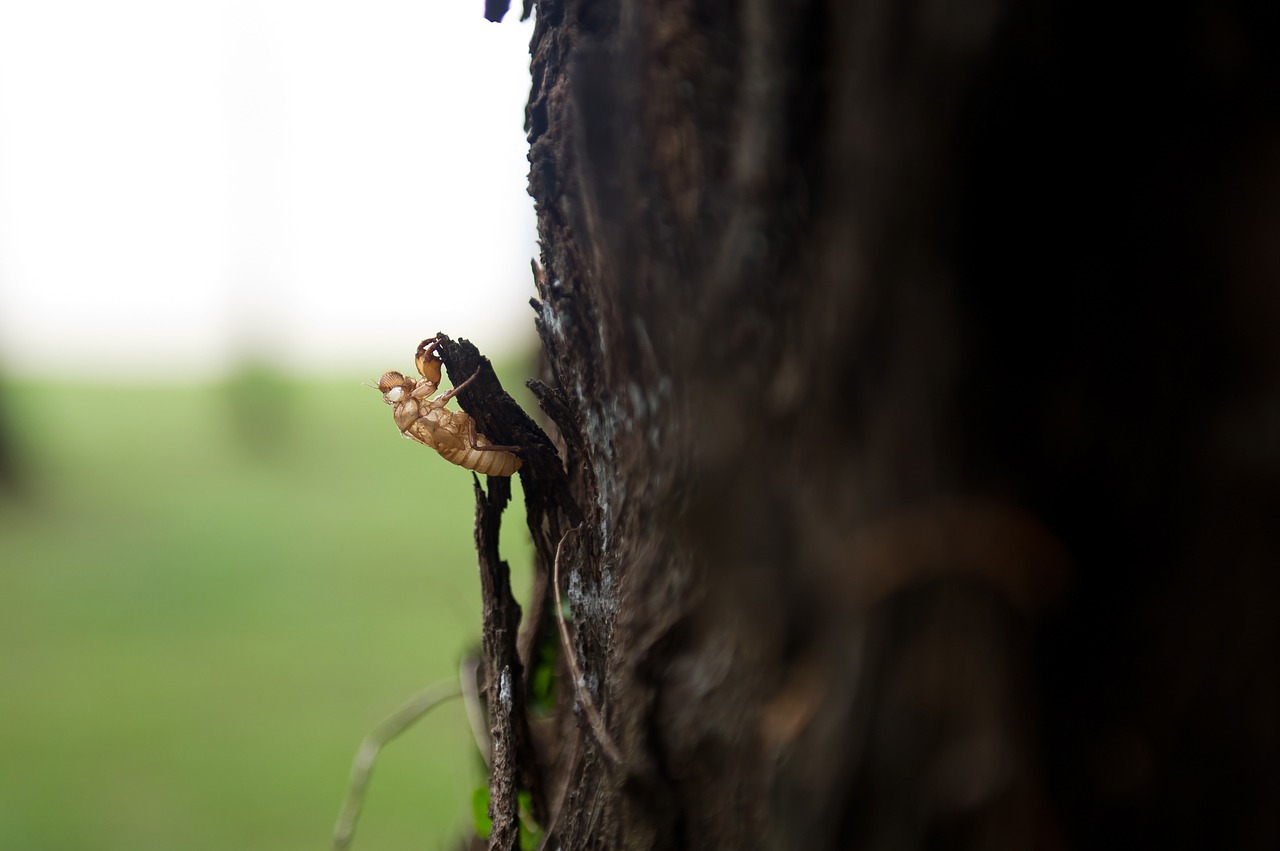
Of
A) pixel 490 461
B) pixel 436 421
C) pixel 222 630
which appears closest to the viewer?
pixel 490 461

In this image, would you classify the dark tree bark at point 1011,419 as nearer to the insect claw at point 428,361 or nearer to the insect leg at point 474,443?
the insect leg at point 474,443

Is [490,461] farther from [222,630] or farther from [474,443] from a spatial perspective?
[222,630]

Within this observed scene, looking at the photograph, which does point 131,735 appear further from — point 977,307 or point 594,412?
point 977,307

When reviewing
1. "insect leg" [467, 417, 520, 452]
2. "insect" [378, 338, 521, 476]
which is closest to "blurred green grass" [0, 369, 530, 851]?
"insect" [378, 338, 521, 476]

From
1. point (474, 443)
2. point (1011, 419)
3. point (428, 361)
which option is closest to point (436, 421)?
point (428, 361)

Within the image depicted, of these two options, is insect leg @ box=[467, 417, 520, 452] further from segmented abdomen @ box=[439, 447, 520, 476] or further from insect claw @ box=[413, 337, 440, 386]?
insect claw @ box=[413, 337, 440, 386]

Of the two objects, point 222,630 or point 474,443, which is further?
point 222,630
